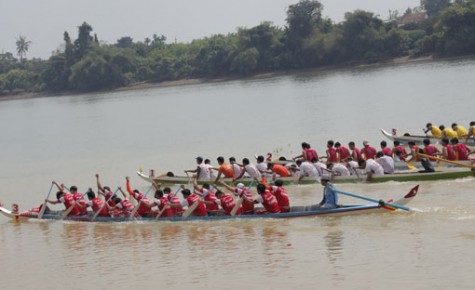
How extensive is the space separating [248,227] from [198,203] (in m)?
1.41

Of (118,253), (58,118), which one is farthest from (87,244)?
(58,118)

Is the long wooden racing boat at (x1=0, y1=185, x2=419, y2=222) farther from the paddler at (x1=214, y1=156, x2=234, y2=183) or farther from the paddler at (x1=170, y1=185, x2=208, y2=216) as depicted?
the paddler at (x1=214, y1=156, x2=234, y2=183)

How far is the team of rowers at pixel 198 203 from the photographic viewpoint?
53.3 ft

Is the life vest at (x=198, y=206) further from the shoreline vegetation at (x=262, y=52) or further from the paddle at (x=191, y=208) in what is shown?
the shoreline vegetation at (x=262, y=52)

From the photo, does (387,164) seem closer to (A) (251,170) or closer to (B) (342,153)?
(B) (342,153)

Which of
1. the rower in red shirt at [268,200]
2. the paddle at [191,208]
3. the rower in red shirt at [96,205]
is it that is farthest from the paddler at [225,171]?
the rower in red shirt at [268,200]

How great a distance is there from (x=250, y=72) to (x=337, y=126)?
51.6 m

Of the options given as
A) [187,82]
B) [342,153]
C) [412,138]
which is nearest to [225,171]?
[342,153]

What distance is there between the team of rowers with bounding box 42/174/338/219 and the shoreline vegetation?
176 feet

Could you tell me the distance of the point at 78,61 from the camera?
101 meters

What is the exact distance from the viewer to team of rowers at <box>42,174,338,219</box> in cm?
1624

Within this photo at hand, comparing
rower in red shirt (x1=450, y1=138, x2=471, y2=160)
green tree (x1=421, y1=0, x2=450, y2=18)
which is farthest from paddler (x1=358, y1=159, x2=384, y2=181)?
green tree (x1=421, y1=0, x2=450, y2=18)

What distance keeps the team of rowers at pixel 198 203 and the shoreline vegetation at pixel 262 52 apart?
2112 inches

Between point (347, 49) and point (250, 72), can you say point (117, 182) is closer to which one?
point (347, 49)
